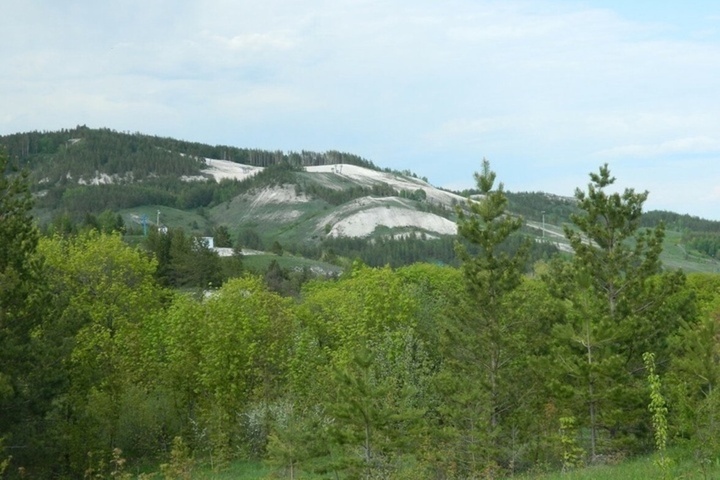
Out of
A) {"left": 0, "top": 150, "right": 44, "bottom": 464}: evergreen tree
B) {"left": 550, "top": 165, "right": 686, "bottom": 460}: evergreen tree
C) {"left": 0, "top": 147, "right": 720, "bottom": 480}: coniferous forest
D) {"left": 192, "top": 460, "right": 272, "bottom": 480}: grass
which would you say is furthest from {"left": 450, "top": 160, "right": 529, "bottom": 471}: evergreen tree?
{"left": 0, "top": 150, "right": 44, "bottom": 464}: evergreen tree

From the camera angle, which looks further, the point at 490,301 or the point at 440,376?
the point at 490,301

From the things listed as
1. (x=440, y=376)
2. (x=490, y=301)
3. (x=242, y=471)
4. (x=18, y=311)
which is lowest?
(x=242, y=471)

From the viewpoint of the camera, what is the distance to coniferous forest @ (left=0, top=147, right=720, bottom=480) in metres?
24.8

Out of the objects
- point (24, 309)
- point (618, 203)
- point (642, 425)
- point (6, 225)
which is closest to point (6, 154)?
point (6, 225)

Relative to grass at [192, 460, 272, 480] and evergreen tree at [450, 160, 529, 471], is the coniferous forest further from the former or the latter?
grass at [192, 460, 272, 480]

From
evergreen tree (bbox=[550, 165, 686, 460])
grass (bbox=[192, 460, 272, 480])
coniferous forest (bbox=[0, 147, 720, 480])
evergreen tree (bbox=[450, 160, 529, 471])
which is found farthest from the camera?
grass (bbox=[192, 460, 272, 480])

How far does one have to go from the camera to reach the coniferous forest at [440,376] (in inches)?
976

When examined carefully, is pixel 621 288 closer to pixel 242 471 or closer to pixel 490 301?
pixel 490 301

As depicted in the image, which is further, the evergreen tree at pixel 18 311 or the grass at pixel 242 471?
the grass at pixel 242 471

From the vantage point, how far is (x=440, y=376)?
31.1 metres

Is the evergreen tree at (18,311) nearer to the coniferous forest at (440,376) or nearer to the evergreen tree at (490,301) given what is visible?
the coniferous forest at (440,376)

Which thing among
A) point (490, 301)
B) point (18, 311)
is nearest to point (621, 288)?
point (490, 301)

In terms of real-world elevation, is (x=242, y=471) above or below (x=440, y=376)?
below

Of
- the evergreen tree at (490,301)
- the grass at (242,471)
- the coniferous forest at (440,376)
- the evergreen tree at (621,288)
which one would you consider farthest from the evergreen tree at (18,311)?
the evergreen tree at (621,288)
